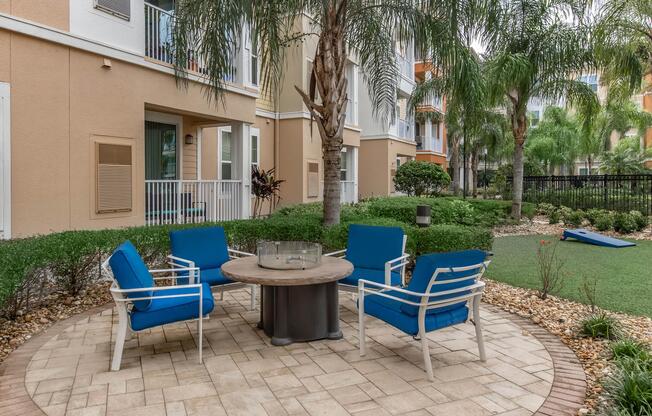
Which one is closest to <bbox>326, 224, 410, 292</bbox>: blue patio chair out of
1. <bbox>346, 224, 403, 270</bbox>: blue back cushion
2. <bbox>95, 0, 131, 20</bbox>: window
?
<bbox>346, 224, 403, 270</bbox>: blue back cushion

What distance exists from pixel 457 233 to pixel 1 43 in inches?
303

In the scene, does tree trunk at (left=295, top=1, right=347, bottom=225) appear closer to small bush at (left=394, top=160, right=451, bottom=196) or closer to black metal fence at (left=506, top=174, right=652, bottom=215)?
small bush at (left=394, top=160, right=451, bottom=196)

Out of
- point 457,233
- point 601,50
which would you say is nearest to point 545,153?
point 601,50

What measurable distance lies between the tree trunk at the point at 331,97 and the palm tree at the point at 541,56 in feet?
25.2

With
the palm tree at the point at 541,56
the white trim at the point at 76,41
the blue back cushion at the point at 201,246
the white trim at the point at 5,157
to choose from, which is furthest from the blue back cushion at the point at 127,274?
the palm tree at the point at 541,56

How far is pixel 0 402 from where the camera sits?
11.3ft

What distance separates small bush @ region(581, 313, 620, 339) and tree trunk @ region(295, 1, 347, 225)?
4.27 meters

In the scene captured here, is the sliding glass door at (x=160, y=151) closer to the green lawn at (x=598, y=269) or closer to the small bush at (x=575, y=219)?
the green lawn at (x=598, y=269)

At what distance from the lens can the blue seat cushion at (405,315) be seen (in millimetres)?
3992

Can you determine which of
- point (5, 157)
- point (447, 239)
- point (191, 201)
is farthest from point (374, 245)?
point (191, 201)

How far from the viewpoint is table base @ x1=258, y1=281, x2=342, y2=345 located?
15.3ft

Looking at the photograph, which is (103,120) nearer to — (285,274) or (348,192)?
(285,274)

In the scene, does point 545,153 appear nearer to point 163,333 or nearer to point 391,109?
point 391,109

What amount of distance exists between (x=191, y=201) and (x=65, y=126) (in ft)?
11.0
